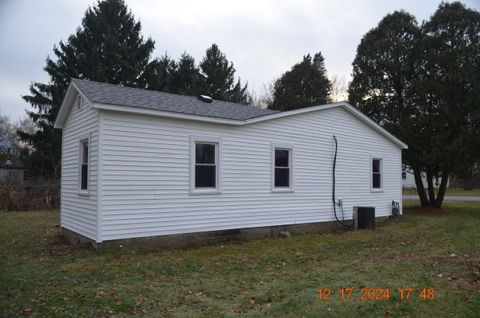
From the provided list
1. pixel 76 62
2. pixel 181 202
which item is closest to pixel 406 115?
pixel 181 202

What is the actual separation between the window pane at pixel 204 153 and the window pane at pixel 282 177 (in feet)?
7.76

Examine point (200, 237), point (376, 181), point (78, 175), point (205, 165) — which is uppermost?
point (205, 165)

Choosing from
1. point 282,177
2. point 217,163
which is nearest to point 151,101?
point 217,163

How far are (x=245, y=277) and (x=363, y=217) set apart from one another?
7.60m

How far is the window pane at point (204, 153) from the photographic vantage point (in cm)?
988

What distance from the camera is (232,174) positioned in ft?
33.8

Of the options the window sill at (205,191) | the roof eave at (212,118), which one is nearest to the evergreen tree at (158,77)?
the roof eave at (212,118)

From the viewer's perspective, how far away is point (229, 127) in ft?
33.9

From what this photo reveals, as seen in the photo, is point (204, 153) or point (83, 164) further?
point (204, 153)

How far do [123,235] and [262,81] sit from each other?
37.8m

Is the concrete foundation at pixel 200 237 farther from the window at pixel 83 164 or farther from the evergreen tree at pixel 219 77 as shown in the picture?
the evergreen tree at pixel 219 77
